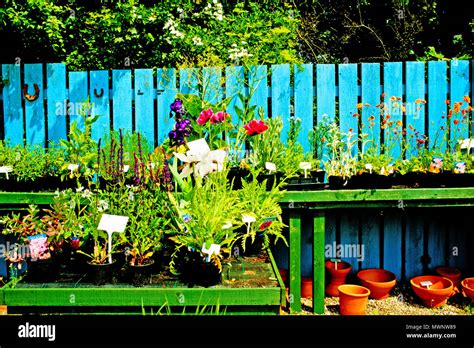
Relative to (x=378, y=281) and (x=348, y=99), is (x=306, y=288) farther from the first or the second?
(x=348, y=99)

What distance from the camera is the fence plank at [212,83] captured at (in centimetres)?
495

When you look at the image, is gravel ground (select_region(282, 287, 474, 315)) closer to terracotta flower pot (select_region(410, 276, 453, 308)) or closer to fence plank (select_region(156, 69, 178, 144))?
terracotta flower pot (select_region(410, 276, 453, 308))

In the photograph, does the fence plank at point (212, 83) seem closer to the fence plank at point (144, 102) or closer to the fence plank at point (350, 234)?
the fence plank at point (144, 102)

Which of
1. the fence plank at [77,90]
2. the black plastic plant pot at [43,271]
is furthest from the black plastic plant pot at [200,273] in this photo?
the fence plank at [77,90]

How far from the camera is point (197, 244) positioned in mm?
2785

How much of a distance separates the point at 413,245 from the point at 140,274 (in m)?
3.26

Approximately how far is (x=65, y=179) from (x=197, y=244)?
6.56ft

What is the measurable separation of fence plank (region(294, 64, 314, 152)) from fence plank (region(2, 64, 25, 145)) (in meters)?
2.41

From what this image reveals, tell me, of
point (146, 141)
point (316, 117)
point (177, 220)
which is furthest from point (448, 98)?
point (177, 220)

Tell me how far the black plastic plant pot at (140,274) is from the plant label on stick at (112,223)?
17 cm

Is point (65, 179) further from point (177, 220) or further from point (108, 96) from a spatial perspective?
point (177, 220)

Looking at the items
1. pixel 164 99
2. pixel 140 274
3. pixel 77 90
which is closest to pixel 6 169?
pixel 77 90

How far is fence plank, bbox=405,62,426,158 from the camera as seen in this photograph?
5125mm

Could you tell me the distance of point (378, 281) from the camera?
504 cm
